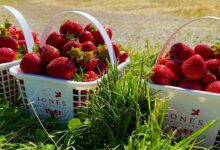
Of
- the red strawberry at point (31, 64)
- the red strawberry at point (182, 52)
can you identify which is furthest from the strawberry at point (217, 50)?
the red strawberry at point (31, 64)

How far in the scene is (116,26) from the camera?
22.2ft

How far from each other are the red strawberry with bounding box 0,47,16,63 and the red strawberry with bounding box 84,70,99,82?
0.48 metres

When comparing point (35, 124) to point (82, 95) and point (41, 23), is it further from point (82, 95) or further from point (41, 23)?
point (41, 23)

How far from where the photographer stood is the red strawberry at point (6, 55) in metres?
2.13

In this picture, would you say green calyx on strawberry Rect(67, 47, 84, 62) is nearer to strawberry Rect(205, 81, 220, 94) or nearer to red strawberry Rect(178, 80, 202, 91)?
red strawberry Rect(178, 80, 202, 91)

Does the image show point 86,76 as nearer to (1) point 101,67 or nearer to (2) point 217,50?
(1) point 101,67

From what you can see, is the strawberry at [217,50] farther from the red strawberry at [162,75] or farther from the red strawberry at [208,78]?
the red strawberry at [162,75]

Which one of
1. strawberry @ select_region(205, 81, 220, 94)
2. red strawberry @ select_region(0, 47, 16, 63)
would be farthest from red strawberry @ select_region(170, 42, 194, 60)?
red strawberry @ select_region(0, 47, 16, 63)

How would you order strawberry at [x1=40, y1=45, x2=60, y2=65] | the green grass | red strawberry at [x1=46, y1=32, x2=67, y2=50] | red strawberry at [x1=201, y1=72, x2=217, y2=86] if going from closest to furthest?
the green grass → red strawberry at [x1=201, y1=72, x2=217, y2=86] → strawberry at [x1=40, y1=45, x2=60, y2=65] → red strawberry at [x1=46, y1=32, x2=67, y2=50]

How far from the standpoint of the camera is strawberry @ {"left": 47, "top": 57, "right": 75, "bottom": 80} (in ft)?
6.18

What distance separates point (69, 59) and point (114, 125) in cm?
42

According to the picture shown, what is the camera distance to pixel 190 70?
185 centimetres

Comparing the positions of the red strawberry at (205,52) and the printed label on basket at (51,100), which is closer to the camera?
the printed label on basket at (51,100)

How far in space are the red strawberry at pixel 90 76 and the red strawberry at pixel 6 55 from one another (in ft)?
1.56
